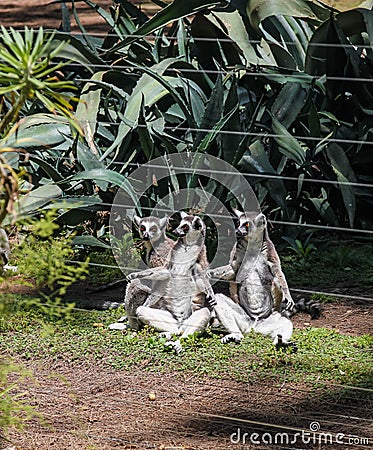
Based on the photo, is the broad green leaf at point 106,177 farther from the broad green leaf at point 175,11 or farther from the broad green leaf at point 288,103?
the broad green leaf at point 288,103

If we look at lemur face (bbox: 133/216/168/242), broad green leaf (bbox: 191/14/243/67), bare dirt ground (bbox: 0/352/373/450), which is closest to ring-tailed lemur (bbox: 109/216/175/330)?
lemur face (bbox: 133/216/168/242)

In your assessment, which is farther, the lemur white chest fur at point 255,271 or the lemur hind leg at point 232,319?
the lemur white chest fur at point 255,271

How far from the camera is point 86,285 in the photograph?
6.17 meters

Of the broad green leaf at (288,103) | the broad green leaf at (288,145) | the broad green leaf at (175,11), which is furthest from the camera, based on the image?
the broad green leaf at (288,103)

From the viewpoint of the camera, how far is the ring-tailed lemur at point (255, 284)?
501 centimetres

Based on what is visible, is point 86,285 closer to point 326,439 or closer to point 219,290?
point 219,290

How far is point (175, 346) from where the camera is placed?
482 cm

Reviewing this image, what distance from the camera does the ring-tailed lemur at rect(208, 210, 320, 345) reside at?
5012 mm

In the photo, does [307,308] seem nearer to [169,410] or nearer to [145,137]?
[169,410]

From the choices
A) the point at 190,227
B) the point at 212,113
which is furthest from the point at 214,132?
the point at 190,227

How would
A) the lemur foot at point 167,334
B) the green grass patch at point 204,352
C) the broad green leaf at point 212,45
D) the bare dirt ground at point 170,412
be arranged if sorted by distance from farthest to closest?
the broad green leaf at point 212,45
the lemur foot at point 167,334
the green grass patch at point 204,352
the bare dirt ground at point 170,412

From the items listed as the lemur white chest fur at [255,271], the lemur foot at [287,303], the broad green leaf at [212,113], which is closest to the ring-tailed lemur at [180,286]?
the lemur white chest fur at [255,271]

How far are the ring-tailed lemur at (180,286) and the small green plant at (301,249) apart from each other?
4.20 feet

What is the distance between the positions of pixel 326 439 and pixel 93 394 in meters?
1.27
